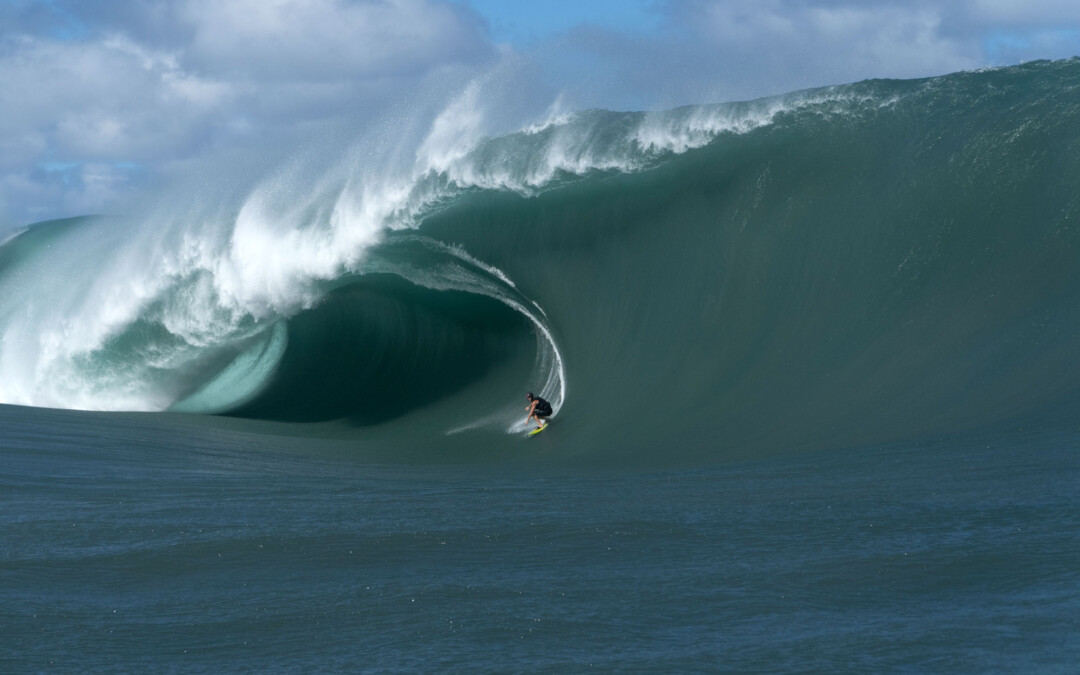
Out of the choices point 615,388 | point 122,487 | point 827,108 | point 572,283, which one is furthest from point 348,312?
point 122,487

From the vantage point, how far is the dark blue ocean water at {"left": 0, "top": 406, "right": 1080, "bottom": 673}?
409 centimetres

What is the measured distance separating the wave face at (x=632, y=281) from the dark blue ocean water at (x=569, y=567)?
2.35 metres

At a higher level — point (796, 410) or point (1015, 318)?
point (1015, 318)

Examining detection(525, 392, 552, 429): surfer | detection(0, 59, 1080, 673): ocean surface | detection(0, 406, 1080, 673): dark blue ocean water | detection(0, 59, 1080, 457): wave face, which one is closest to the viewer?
detection(0, 406, 1080, 673): dark blue ocean water

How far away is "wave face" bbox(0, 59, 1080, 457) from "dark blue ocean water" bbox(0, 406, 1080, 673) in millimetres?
2351

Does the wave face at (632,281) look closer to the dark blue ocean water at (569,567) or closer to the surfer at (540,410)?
the surfer at (540,410)

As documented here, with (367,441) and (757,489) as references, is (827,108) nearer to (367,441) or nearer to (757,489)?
(367,441)

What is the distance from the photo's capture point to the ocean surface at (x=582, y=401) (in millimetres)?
4445

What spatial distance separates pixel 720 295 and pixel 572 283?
1.82 m

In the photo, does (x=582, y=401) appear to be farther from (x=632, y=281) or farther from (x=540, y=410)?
(x=632, y=281)

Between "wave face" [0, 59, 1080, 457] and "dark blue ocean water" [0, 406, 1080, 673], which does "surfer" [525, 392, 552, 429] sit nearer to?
"wave face" [0, 59, 1080, 457]

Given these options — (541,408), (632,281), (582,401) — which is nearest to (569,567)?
(541,408)

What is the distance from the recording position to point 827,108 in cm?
1364

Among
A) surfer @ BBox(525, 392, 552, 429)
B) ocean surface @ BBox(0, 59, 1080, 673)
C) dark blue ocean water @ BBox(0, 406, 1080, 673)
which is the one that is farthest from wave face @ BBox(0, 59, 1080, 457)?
dark blue ocean water @ BBox(0, 406, 1080, 673)
